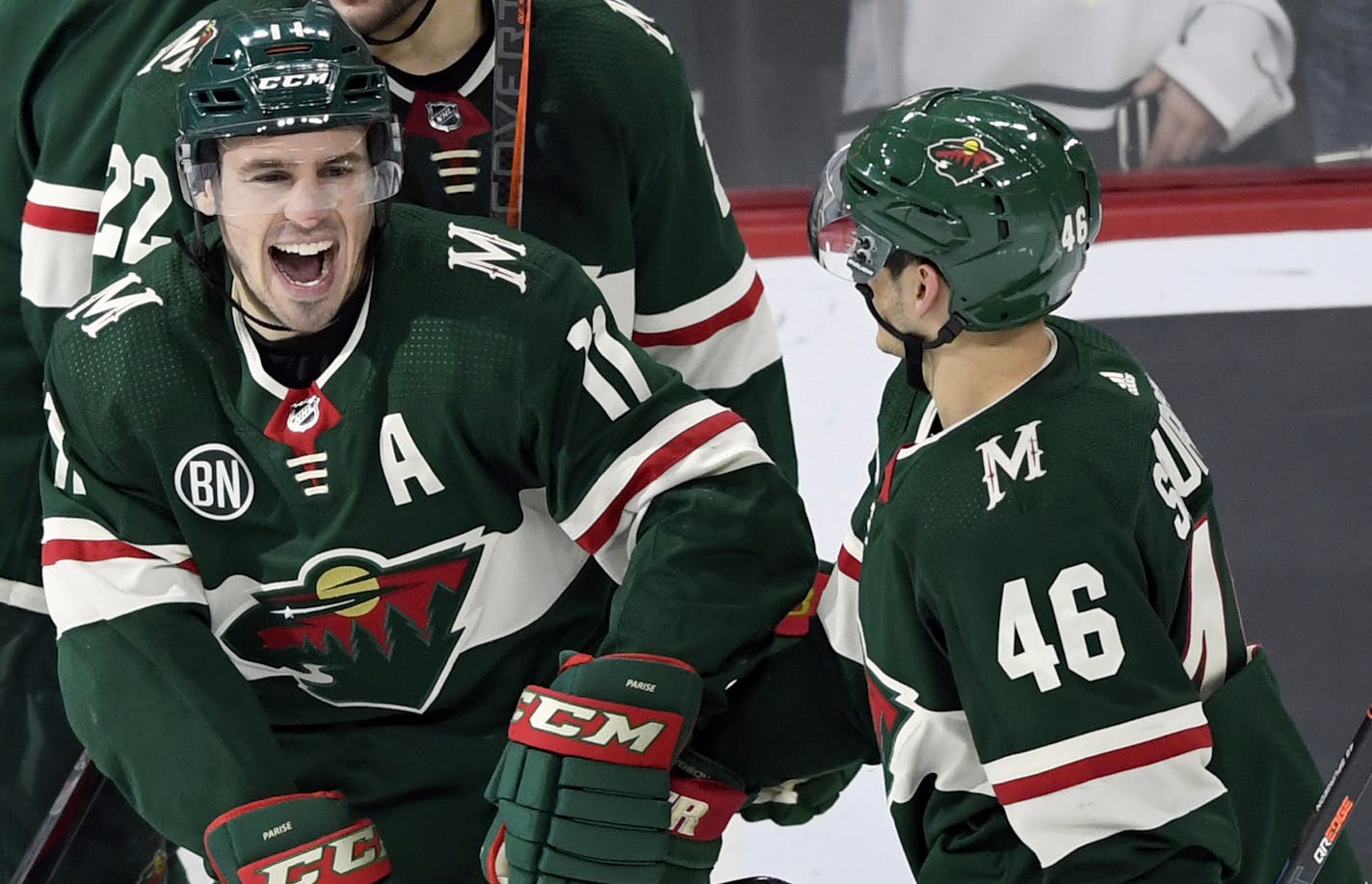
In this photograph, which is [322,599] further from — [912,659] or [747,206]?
[747,206]

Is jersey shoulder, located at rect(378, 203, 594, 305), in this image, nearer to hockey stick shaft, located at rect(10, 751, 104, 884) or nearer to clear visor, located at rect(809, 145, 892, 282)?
clear visor, located at rect(809, 145, 892, 282)

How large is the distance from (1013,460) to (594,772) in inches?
17.3

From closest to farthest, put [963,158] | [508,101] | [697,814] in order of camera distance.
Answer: [963,158] → [697,814] → [508,101]

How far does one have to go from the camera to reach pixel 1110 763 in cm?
158

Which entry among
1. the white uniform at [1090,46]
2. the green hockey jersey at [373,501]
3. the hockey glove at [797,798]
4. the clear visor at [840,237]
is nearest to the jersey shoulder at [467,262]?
the green hockey jersey at [373,501]

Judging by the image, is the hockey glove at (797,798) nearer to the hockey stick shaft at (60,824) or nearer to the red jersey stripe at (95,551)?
the red jersey stripe at (95,551)

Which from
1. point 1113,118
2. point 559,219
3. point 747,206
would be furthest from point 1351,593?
point 559,219

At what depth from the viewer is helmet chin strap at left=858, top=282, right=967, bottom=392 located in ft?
5.57

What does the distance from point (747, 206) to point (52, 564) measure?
1562mm

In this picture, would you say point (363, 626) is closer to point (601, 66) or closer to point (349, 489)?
point (349, 489)

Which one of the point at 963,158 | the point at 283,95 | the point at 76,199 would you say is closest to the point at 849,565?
the point at 963,158

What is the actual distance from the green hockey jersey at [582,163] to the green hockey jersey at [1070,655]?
1.62 feet

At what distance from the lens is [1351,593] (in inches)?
113

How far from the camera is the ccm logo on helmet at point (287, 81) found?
1.77m
